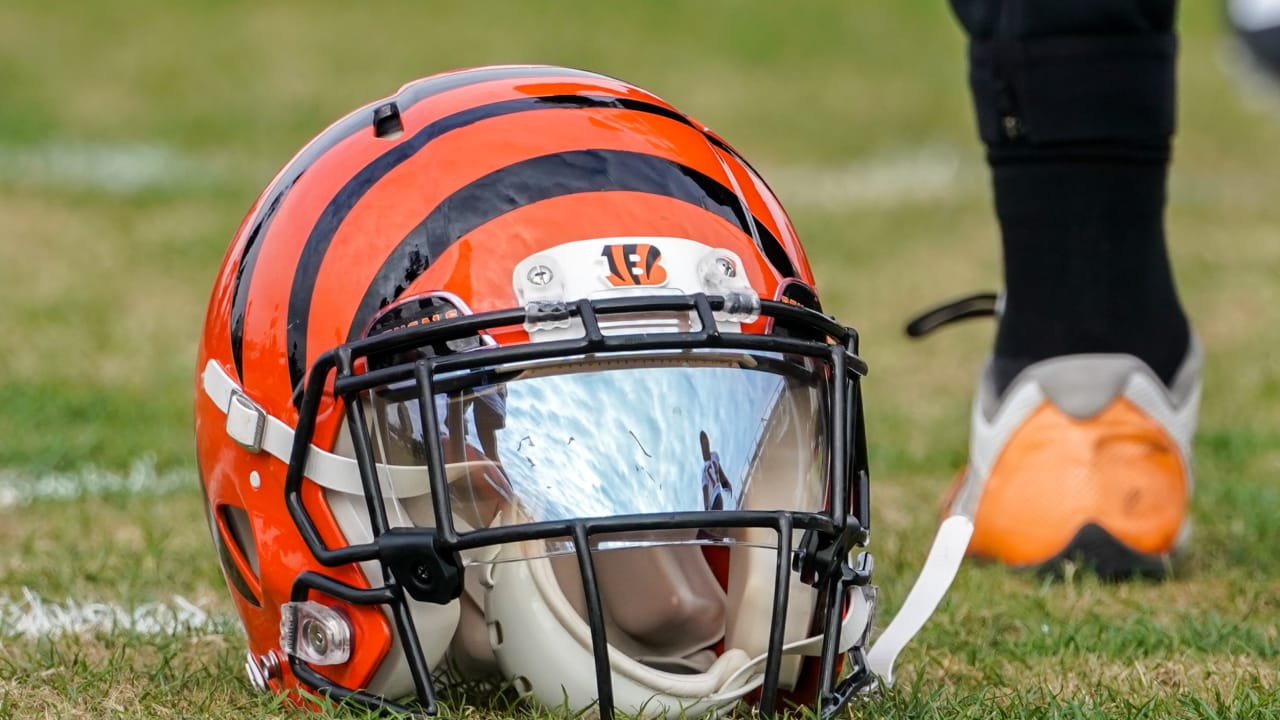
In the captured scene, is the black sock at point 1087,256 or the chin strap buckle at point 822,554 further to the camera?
the black sock at point 1087,256

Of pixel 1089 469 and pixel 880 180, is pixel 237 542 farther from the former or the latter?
pixel 880 180

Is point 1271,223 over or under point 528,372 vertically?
under

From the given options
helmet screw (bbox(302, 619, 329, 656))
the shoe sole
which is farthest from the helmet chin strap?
the shoe sole

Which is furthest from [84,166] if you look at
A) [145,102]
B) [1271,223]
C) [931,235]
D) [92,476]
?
[1271,223]

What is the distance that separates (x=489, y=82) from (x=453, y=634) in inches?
28.3

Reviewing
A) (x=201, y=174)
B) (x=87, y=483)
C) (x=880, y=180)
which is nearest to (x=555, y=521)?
(x=87, y=483)

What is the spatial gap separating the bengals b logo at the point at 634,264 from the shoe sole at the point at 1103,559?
4.36 ft

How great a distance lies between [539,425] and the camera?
184 centimetres

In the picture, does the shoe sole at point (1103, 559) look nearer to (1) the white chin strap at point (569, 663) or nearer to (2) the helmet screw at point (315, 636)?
(1) the white chin strap at point (569, 663)

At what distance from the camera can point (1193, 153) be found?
36.3 ft

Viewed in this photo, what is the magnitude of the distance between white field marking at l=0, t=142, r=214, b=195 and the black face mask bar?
6.46 metres

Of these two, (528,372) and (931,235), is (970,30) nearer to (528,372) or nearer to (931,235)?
(528,372)

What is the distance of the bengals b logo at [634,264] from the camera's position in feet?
6.15

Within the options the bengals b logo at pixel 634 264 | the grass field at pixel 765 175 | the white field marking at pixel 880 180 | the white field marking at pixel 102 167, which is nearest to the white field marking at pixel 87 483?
the grass field at pixel 765 175
